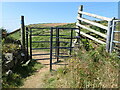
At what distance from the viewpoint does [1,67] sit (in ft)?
15.0

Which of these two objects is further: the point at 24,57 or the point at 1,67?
the point at 24,57

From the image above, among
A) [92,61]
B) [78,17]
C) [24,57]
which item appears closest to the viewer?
[92,61]

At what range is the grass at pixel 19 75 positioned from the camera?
4230 mm

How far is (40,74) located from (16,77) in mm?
1012

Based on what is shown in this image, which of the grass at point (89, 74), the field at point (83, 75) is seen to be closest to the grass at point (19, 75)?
the field at point (83, 75)

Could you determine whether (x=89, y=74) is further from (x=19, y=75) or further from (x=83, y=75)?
(x=19, y=75)

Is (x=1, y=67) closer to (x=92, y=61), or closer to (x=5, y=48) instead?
(x=5, y=48)

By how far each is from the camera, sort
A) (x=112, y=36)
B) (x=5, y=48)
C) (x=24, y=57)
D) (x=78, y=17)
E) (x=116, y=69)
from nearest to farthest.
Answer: (x=116, y=69) < (x=112, y=36) < (x=5, y=48) < (x=24, y=57) < (x=78, y=17)

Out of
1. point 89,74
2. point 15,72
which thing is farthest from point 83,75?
point 15,72

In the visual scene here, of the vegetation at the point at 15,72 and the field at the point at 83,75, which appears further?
the vegetation at the point at 15,72

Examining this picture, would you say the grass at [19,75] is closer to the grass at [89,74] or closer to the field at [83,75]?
the field at [83,75]

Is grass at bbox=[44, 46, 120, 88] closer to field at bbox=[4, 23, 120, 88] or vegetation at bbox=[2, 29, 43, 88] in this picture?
field at bbox=[4, 23, 120, 88]

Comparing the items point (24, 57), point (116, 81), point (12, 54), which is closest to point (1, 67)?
point (12, 54)

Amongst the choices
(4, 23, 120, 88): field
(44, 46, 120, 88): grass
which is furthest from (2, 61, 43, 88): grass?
(44, 46, 120, 88): grass
